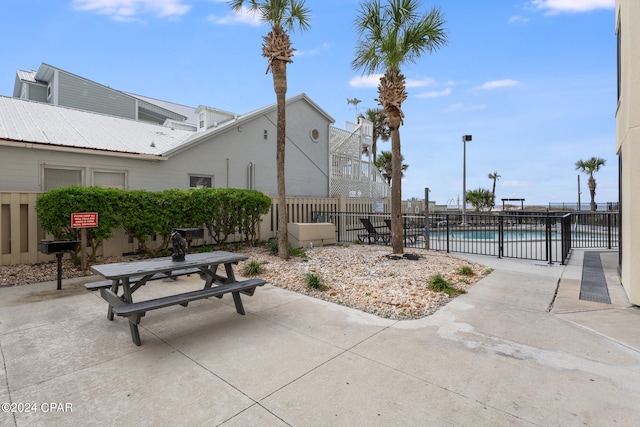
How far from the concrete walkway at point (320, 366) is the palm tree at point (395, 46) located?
477cm

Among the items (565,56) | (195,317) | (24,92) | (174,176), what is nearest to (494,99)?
(565,56)

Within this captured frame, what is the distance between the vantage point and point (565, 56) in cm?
982

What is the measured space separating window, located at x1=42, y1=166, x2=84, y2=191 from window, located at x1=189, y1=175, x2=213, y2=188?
11.0 ft

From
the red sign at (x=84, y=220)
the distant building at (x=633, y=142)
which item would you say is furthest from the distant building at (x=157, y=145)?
the distant building at (x=633, y=142)

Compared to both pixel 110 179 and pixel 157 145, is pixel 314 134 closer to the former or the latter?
pixel 157 145

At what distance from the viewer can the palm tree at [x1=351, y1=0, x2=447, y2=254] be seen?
25.9 feet

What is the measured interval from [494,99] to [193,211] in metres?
16.6

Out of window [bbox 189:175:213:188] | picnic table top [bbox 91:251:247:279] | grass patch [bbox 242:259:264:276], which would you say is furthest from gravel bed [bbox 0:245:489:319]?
window [bbox 189:175:213:188]

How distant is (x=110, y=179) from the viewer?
983 centimetres

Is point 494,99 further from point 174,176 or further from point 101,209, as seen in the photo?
point 101,209

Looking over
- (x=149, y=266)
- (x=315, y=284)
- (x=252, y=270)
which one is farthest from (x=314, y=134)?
(x=149, y=266)

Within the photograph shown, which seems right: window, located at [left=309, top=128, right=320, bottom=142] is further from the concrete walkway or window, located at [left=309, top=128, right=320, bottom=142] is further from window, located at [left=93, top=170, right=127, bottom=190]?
the concrete walkway

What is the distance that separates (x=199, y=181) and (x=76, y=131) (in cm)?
410

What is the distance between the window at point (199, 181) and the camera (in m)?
11.7
